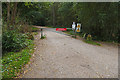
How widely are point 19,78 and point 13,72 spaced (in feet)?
1.18

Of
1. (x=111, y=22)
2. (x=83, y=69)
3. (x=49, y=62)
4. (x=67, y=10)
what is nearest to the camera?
(x=83, y=69)

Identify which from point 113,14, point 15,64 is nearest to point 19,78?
point 15,64

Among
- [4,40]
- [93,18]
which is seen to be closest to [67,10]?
[93,18]

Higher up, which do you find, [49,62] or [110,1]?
[110,1]

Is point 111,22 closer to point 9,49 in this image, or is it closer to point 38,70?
point 38,70

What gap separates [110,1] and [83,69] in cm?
694

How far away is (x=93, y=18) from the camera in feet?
26.3

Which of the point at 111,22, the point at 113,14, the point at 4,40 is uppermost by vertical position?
the point at 113,14

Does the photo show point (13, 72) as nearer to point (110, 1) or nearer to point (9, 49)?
point (9, 49)

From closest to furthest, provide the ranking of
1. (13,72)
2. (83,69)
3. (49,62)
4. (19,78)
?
(19,78) → (13,72) → (83,69) → (49,62)

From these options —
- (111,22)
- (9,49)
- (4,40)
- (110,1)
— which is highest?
(110,1)

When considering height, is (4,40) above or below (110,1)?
below

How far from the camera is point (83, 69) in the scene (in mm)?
3037

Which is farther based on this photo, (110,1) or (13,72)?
(110,1)
